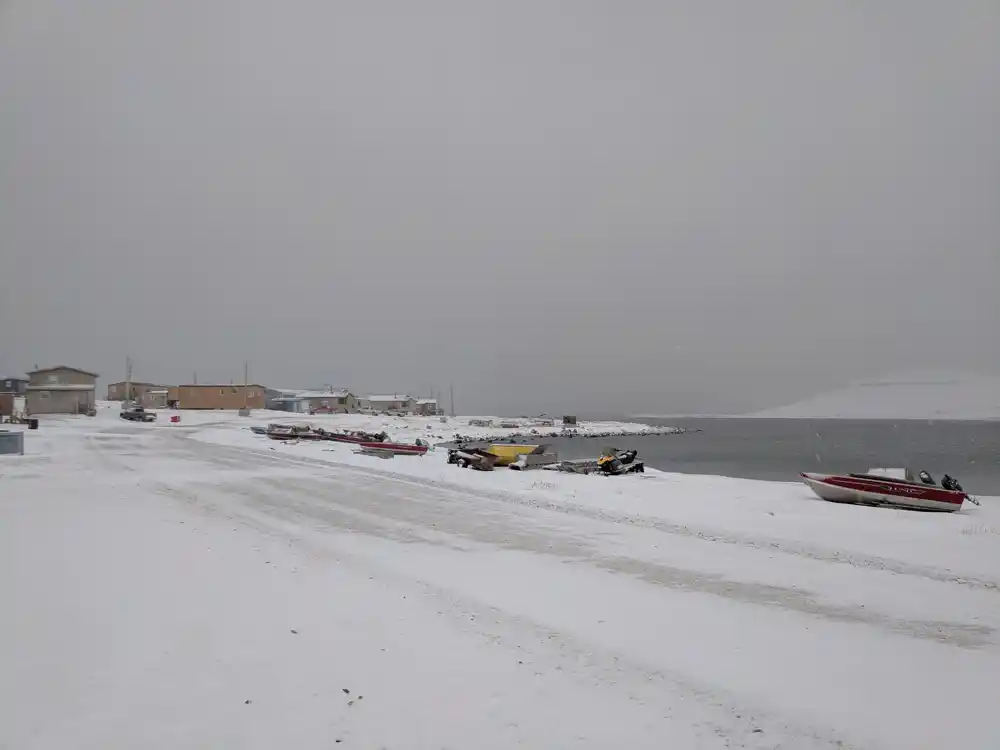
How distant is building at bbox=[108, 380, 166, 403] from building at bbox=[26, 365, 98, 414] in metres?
22.5

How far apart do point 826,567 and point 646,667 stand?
6.07m

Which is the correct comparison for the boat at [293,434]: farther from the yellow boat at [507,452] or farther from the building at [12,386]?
the building at [12,386]

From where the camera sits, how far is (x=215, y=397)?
92000mm

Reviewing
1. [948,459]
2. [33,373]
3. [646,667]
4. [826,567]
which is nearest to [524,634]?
[646,667]

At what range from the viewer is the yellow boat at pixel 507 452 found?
28.8 meters

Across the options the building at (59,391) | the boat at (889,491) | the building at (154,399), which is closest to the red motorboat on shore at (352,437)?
the boat at (889,491)

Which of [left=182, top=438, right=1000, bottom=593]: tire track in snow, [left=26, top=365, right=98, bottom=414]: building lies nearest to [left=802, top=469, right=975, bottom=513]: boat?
[left=182, top=438, right=1000, bottom=593]: tire track in snow

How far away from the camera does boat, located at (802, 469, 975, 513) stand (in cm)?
1888

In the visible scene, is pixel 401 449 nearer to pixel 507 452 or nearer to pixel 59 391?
pixel 507 452

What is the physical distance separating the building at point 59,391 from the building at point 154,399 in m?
17.2

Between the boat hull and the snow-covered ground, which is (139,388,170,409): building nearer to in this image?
the snow-covered ground

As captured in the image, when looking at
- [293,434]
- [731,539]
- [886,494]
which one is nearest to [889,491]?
[886,494]

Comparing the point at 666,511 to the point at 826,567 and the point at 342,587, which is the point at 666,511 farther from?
the point at 342,587

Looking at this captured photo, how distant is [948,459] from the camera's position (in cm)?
6419
